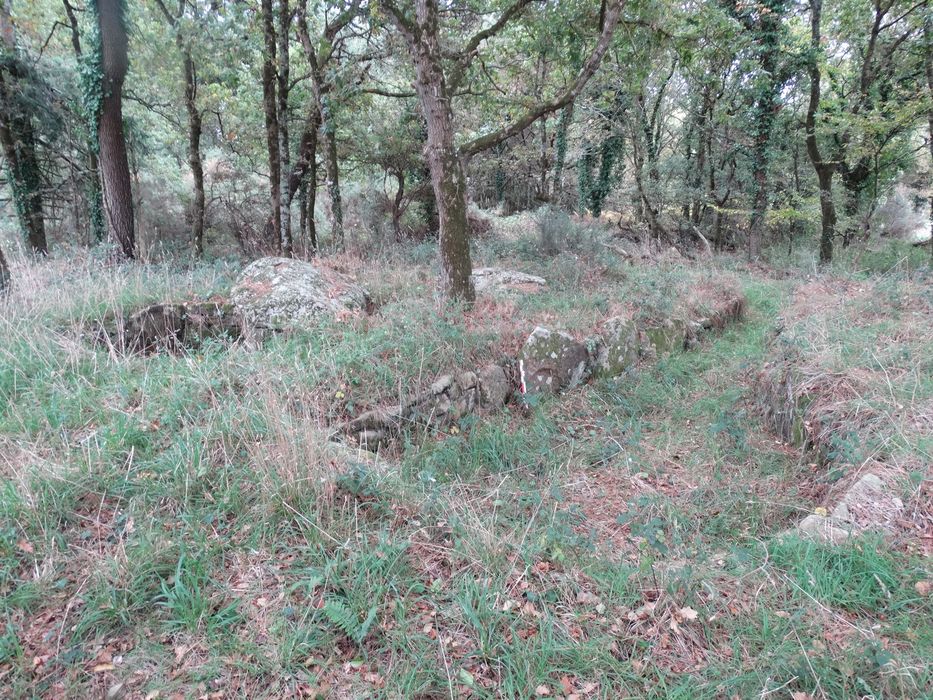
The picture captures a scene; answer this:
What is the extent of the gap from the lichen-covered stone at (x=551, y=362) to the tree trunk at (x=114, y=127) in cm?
748

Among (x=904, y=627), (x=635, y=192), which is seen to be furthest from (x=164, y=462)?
(x=635, y=192)

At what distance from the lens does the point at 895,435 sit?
3184 millimetres

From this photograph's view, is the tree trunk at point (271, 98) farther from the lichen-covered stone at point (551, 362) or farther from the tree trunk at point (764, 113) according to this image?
the tree trunk at point (764, 113)

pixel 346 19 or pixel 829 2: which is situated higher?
pixel 829 2

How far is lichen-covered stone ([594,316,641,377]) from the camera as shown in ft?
17.7

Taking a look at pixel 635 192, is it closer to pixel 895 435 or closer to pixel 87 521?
pixel 895 435

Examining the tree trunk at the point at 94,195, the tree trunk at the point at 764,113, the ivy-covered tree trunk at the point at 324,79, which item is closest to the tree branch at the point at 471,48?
the ivy-covered tree trunk at the point at 324,79

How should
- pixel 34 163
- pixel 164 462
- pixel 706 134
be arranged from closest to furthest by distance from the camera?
pixel 164 462, pixel 34 163, pixel 706 134

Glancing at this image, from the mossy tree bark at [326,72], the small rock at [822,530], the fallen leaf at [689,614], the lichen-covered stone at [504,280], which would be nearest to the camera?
the fallen leaf at [689,614]

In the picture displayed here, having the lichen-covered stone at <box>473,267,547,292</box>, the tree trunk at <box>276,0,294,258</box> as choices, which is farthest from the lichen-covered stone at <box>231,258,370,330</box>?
the tree trunk at <box>276,0,294,258</box>

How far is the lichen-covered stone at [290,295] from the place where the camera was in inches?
194

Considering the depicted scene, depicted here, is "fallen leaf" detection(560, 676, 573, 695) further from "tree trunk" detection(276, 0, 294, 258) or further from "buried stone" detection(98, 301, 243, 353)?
"tree trunk" detection(276, 0, 294, 258)

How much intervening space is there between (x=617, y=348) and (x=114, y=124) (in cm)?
922

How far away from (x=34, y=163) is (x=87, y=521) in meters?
12.1
